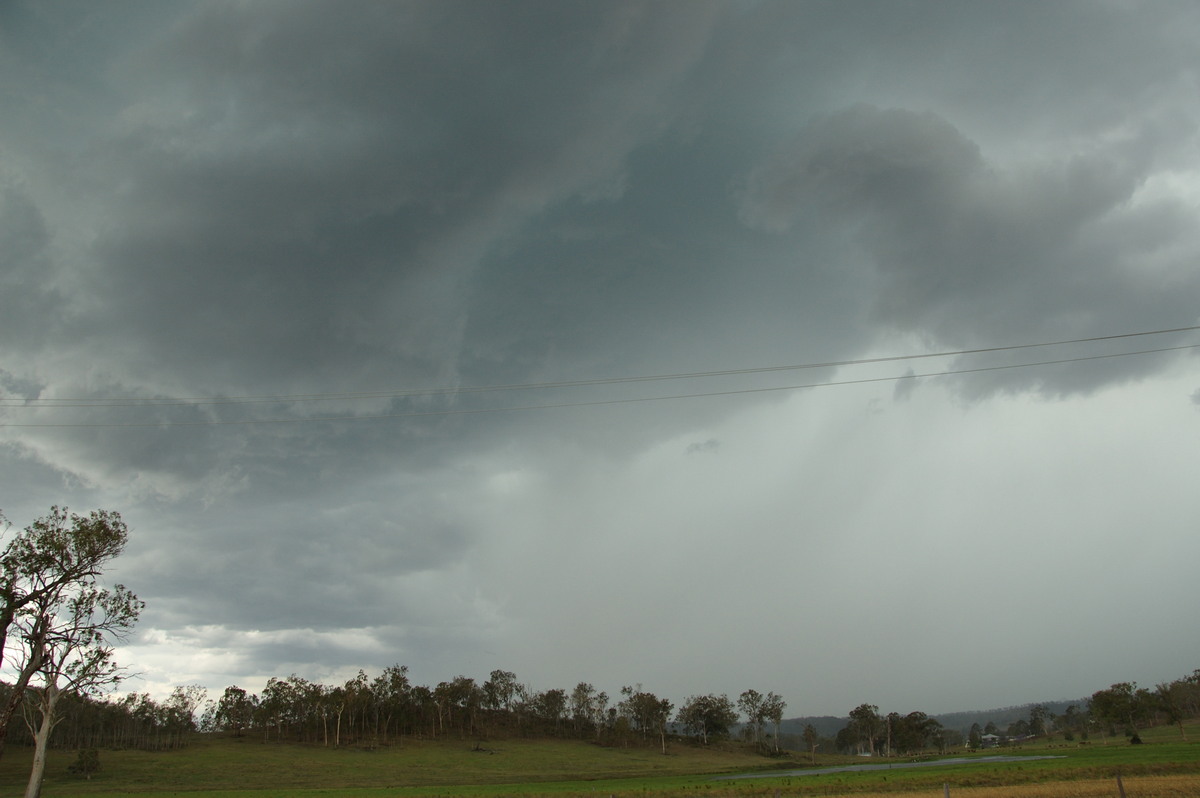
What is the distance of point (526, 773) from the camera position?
107062mm

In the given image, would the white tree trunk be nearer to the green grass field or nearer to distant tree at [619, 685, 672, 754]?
the green grass field

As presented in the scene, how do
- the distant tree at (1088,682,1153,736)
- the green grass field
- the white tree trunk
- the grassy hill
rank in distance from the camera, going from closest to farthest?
the white tree trunk, the green grass field, the grassy hill, the distant tree at (1088,682,1153,736)

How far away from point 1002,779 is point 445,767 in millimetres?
88558

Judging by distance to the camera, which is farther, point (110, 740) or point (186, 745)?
point (110, 740)

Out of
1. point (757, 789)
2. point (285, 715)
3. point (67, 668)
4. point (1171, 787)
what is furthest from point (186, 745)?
point (1171, 787)

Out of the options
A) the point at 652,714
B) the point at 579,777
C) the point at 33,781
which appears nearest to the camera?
the point at 33,781

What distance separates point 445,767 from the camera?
115 meters

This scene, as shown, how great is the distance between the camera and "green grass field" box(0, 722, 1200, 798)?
56.3 metres

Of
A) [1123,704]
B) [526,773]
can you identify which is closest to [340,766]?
[526,773]

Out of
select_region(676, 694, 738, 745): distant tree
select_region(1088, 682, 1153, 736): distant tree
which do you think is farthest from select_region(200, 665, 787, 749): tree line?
select_region(1088, 682, 1153, 736): distant tree

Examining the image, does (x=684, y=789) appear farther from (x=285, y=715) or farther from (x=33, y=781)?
(x=285, y=715)

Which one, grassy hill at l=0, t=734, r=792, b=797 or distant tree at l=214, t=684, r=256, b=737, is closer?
grassy hill at l=0, t=734, r=792, b=797

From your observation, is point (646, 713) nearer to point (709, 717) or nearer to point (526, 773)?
point (709, 717)

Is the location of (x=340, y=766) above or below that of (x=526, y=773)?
above
